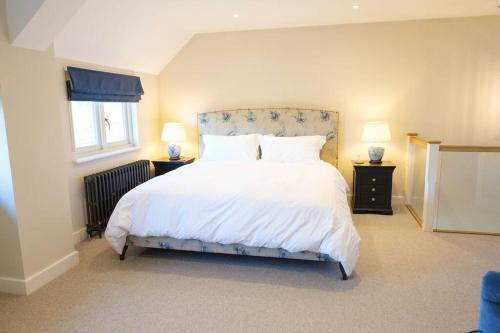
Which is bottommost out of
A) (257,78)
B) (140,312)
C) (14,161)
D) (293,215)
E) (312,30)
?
(140,312)

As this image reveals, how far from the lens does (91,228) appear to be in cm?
373

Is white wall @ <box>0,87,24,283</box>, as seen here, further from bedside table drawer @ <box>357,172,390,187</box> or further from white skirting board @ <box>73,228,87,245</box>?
bedside table drawer @ <box>357,172,390,187</box>

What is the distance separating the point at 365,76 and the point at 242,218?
2945 millimetres

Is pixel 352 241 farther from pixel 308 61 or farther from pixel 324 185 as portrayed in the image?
pixel 308 61

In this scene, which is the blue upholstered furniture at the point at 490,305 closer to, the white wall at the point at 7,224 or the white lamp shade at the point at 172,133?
the white wall at the point at 7,224

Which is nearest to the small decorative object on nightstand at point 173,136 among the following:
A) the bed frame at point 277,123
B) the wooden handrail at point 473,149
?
the bed frame at point 277,123

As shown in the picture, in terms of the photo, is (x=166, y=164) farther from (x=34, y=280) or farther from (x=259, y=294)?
(x=259, y=294)

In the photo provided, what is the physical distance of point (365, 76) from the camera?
4.72 meters

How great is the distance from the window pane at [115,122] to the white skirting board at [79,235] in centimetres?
118

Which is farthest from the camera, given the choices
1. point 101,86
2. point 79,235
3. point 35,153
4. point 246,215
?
point 101,86

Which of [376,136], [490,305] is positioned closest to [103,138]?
[376,136]

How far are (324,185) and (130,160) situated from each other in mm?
2661

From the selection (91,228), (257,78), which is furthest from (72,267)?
(257,78)

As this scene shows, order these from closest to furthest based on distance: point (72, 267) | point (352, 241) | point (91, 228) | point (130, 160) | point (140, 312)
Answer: point (140, 312) → point (352, 241) → point (72, 267) → point (91, 228) → point (130, 160)
